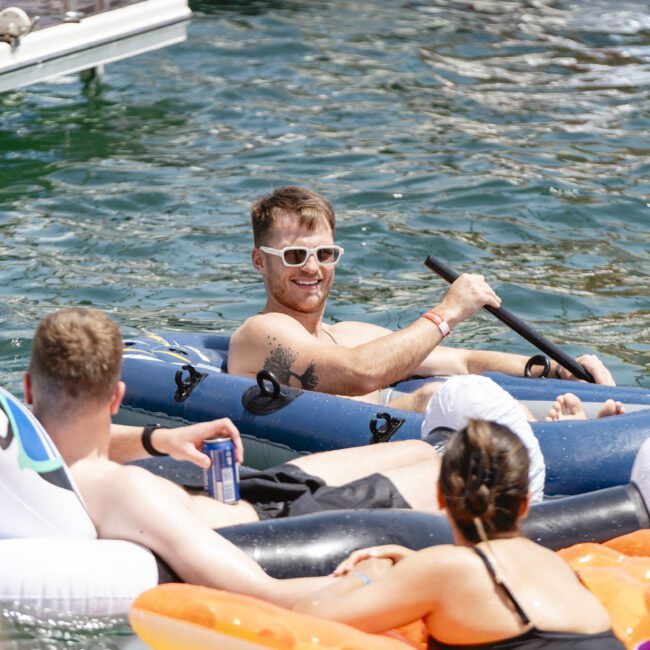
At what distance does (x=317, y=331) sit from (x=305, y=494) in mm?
Result: 1391

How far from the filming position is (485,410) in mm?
4172

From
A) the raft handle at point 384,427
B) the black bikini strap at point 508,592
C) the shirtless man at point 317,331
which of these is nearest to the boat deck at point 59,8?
the shirtless man at point 317,331

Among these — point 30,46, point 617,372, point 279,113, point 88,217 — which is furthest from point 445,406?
point 279,113

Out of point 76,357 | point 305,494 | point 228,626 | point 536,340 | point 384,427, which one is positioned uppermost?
point 76,357

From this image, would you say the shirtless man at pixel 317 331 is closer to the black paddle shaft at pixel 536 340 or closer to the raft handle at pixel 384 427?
the black paddle shaft at pixel 536 340

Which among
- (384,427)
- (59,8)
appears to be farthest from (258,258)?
(59,8)

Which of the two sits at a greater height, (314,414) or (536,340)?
(314,414)

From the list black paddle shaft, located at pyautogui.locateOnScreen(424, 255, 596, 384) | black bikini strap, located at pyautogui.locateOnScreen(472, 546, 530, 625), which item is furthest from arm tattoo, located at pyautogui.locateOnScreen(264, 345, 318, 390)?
black bikini strap, located at pyautogui.locateOnScreen(472, 546, 530, 625)

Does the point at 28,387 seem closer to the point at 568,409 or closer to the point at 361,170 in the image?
the point at 568,409

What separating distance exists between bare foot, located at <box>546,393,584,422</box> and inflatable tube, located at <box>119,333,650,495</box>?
0.35 ft

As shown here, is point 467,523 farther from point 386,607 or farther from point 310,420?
point 310,420

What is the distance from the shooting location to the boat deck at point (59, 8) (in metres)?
10.2

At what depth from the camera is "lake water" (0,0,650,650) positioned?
748 cm

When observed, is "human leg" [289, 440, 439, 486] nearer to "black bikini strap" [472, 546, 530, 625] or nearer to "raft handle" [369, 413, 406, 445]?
"raft handle" [369, 413, 406, 445]
